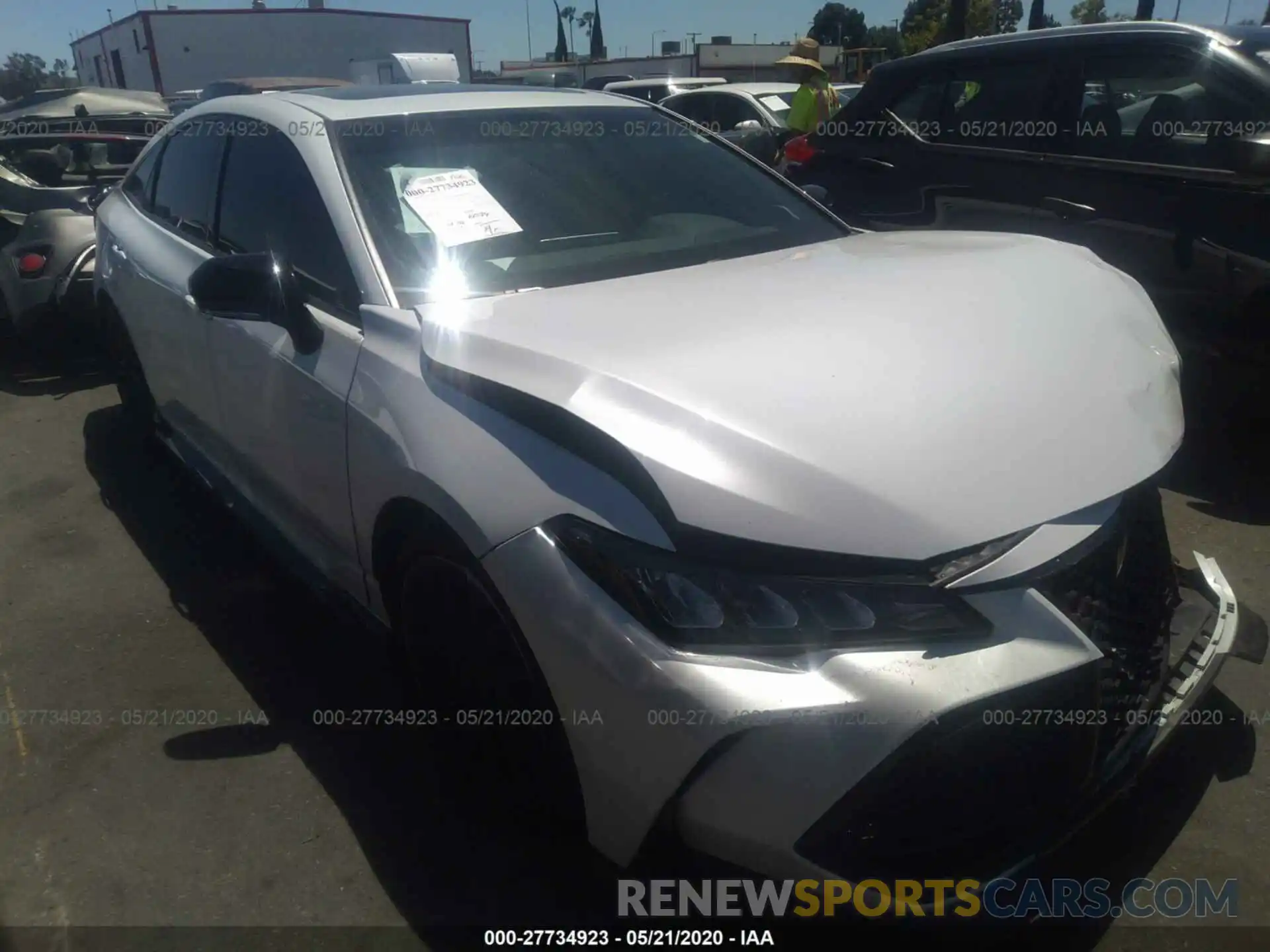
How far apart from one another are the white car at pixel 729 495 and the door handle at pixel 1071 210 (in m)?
1.66

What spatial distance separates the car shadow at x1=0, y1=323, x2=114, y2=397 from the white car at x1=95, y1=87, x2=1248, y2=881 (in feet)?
13.4

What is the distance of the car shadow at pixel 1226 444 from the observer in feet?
12.6

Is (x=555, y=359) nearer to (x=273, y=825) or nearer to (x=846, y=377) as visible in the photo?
(x=846, y=377)

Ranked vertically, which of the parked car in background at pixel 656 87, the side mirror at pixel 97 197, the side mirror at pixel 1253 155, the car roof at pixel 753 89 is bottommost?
the side mirror at pixel 97 197

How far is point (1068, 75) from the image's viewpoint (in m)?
4.47

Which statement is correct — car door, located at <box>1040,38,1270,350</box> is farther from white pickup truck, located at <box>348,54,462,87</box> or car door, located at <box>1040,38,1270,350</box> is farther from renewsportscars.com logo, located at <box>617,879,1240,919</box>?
white pickup truck, located at <box>348,54,462,87</box>

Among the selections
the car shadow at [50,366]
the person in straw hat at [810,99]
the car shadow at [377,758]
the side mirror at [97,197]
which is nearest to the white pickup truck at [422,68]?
the person in straw hat at [810,99]

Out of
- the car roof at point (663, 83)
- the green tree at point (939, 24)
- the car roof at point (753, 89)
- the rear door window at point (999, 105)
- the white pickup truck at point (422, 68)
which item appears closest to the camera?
the rear door window at point (999, 105)

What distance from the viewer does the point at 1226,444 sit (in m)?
4.37

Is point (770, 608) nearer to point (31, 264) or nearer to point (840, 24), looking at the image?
point (31, 264)

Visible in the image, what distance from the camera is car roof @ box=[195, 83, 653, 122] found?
289 cm

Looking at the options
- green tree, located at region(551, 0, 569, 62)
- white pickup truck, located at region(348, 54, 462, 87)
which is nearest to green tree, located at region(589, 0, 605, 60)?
green tree, located at region(551, 0, 569, 62)

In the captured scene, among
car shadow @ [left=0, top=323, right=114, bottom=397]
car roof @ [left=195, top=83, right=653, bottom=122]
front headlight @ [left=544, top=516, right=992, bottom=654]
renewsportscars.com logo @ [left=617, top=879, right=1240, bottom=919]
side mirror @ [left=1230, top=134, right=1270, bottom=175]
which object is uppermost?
car roof @ [left=195, top=83, right=653, bottom=122]

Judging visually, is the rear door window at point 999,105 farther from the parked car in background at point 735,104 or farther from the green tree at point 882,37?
the green tree at point 882,37
